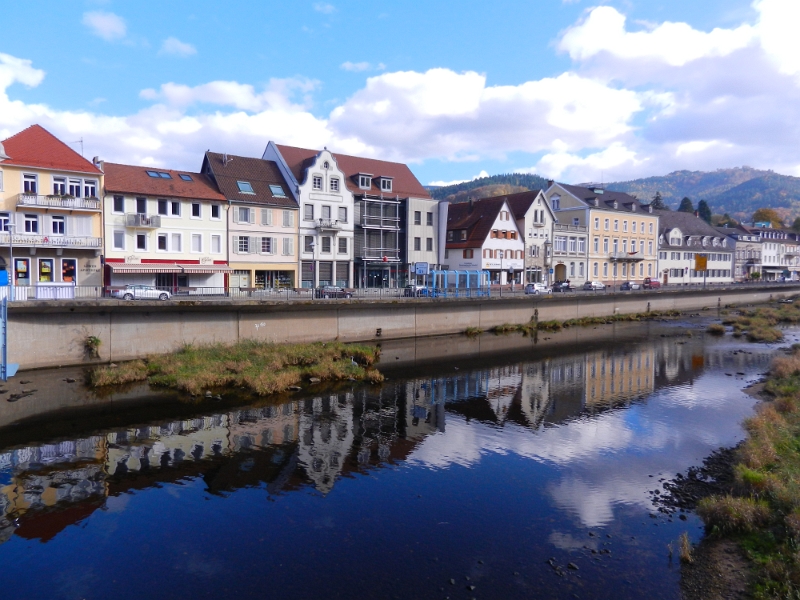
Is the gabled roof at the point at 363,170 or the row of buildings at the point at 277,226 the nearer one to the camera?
the row of buildings at the point at 277,226

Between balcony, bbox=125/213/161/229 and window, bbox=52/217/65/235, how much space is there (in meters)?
4.55

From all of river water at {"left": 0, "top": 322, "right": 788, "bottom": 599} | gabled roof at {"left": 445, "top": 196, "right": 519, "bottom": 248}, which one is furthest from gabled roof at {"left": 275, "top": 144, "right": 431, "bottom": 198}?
river water at {"left": 0, "top": 322, "right": 788, "bottom": 599}

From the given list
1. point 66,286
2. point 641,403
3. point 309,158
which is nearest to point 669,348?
point 641,403

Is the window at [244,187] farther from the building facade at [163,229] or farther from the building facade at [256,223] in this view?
the building facade at [163,229]

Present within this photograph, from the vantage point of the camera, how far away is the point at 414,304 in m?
48.0

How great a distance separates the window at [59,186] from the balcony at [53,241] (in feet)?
11.0

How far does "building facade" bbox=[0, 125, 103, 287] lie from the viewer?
41594mm

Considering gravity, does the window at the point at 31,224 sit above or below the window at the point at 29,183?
below

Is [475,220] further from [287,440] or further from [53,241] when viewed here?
[287,440]

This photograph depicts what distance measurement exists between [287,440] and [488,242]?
173 ft

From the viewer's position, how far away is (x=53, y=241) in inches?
1686

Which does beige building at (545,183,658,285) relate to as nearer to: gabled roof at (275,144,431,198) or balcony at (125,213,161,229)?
gabled roof at (275,144,431,198)

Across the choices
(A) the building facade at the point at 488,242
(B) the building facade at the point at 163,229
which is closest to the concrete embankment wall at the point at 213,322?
(B) the building facade at the point at 163,229

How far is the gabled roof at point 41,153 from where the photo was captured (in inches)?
1661
